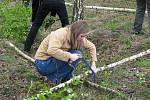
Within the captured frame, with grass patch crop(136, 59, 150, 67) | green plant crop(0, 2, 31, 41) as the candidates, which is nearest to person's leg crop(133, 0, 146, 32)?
grass patch crop(136, 59, 150, 67)

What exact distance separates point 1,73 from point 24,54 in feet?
3.53

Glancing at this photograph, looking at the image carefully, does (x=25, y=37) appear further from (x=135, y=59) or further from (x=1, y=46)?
(x=135, y=59)

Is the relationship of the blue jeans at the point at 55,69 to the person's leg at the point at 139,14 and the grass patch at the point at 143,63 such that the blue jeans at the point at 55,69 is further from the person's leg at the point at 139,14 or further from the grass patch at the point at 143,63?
the person's leg at the point at 139,14

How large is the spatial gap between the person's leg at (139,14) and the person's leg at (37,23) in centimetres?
241

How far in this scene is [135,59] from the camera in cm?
748

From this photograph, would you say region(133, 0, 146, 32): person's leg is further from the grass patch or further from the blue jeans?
the blue jeans

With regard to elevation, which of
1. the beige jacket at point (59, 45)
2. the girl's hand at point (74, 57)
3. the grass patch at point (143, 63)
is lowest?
the grass patch at point (143, 63)

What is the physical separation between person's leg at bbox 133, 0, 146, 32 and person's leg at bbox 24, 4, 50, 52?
2.41 m

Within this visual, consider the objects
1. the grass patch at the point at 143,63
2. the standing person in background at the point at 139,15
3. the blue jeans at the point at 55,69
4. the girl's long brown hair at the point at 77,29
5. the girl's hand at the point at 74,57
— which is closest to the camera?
the girl's long brown hair at the point at 77,29

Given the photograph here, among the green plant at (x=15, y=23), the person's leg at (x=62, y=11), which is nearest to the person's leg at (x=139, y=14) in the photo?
the person's leg at (x=62, y=11)

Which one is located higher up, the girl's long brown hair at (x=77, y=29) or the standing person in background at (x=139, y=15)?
the girl's long brown hair at (x=77, y=29)

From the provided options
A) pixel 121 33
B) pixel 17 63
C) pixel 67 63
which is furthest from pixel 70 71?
pixel 121 33

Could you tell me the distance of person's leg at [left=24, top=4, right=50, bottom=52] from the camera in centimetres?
743

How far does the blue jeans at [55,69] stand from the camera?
591 centimetres
